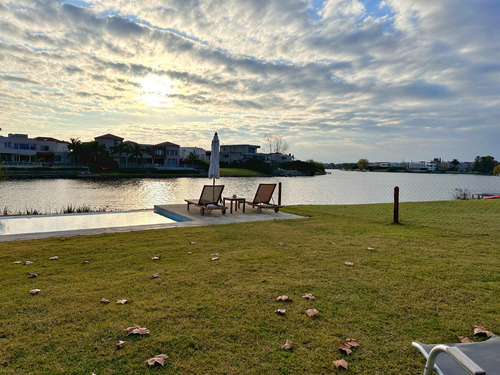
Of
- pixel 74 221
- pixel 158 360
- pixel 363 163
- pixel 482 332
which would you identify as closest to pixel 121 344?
pixel 158 360

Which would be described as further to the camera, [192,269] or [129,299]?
[192,269]

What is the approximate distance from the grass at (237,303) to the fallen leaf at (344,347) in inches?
2.5

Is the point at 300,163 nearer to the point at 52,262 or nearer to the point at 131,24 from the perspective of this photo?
the point at 131,24

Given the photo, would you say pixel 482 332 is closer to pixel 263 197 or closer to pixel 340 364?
pixel 340 364

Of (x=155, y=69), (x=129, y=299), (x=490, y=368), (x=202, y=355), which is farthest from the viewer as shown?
(x=155, y=69)

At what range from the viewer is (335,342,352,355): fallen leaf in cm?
277

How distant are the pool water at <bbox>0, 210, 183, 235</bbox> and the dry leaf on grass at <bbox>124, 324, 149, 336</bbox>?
6.44 metres

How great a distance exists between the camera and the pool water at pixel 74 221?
8.61 meters

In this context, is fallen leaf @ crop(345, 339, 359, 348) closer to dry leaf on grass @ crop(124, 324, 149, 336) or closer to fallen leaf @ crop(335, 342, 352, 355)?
fallen leaf @ crop(335, 342, 352, 355)

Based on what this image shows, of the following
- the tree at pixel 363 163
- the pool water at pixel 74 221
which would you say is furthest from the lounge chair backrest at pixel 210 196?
the tree at pixel 363 163

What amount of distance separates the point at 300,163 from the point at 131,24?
3428 inches

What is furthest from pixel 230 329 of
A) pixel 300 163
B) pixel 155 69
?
pixel 300 163

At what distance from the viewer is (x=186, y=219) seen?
34.9 feet

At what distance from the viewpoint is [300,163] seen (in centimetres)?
9950
